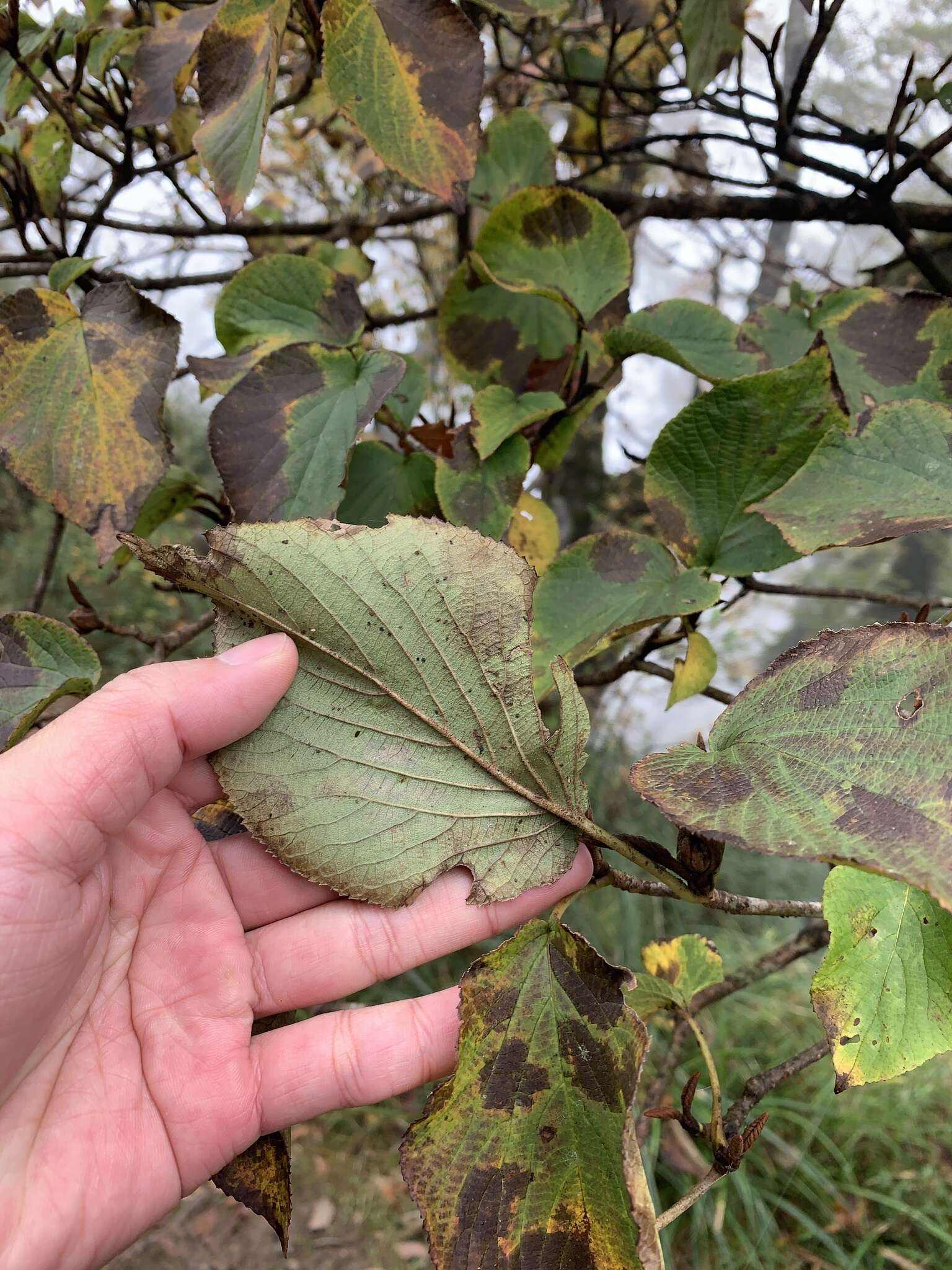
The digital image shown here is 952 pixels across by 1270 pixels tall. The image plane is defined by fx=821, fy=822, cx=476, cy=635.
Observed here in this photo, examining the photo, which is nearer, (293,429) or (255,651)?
(255,651)

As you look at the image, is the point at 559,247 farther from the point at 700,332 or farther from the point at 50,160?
the point at 50,160

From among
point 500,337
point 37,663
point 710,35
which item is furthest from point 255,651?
point 710,35

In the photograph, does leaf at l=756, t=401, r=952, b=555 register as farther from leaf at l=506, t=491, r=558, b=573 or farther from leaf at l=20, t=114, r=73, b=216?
leaf at l=20, t=114, r=73, b=216

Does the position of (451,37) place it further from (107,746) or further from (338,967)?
(338,967)

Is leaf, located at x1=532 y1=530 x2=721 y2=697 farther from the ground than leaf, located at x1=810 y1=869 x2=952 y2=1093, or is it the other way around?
leaf, located at x1=532 y1=530 x2=721 y2=697

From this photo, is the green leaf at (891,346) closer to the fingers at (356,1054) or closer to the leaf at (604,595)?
the leaf at (604,595)

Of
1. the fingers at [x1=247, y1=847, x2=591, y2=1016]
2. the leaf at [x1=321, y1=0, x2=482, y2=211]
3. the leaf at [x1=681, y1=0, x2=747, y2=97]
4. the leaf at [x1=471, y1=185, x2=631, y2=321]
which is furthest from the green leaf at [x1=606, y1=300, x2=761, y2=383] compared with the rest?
the fingers at [x1=247, y1=847, x2=591, y2=1016]
